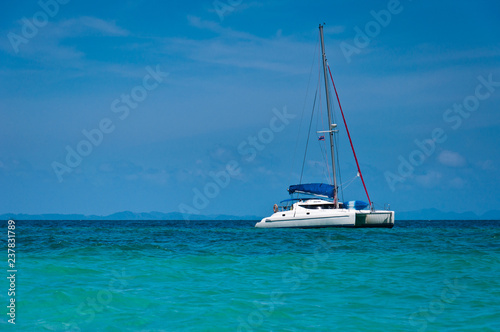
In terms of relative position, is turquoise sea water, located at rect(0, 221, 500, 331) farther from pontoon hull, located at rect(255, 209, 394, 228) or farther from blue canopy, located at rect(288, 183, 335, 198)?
blue canopy, located at rect(288, 183, 335, 198)

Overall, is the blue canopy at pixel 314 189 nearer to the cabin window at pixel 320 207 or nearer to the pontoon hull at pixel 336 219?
the cabin window at pixel 320 207

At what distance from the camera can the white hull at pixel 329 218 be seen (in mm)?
41031

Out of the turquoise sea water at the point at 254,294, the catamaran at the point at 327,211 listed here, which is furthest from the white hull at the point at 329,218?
the turquoise sea water at the point at 254,294

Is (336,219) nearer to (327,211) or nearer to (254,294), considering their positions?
(327,211)

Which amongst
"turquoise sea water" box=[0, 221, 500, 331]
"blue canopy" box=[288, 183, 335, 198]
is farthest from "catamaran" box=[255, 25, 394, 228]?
"turquoise sea water" box=[0, 221, 500, 331]

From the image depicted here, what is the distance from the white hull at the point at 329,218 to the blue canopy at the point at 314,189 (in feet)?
10.7

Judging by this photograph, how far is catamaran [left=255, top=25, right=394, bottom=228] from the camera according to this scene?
4112 centimetres

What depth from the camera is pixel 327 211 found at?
41438 mm

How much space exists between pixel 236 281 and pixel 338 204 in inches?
1278

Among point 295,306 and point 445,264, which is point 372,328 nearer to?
point 295,306

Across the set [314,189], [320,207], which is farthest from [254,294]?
[314,189]

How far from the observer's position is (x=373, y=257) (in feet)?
60.0

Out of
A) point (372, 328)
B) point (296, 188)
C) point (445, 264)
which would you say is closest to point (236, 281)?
point (372, 328)

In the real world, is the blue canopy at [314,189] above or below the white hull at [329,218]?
above
